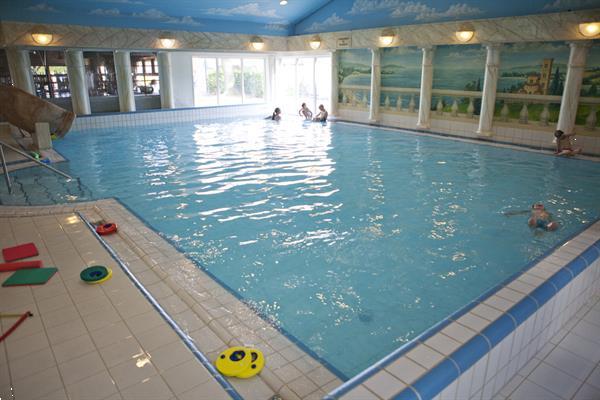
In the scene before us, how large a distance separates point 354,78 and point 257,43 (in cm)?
410

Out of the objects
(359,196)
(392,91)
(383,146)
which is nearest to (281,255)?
(359,196)

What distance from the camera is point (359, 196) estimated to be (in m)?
6.96

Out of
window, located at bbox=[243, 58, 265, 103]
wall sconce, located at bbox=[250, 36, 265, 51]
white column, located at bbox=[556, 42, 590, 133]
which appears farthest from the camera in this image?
window, located at bbox=[243, 58, 265, 103]

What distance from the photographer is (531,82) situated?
410 inches

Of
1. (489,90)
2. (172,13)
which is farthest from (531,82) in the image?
(172,13)

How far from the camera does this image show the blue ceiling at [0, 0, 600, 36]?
10992 mm

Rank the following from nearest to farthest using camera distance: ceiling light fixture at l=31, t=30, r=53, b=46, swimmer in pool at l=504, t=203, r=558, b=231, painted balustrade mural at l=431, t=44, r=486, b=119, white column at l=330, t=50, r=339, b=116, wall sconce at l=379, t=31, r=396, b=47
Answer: swimmer in pool at l=504, t=203, r=558, b=231, painted balustrade mural at l=431, t=44, r=486, b=119, ceiling light fixture at l=31, t=30, r=53, b=46, wall sconce at l=379, t=31, r=396, b=47, white column at l=330, t=50, r=339, b=116

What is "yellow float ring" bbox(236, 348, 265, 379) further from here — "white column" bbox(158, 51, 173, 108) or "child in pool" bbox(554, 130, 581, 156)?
"white column" bbox(158, 51, 173, 108)

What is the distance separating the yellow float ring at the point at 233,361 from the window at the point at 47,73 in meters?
15.3

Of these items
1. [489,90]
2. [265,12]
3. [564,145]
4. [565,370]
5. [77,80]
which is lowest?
[565,370]

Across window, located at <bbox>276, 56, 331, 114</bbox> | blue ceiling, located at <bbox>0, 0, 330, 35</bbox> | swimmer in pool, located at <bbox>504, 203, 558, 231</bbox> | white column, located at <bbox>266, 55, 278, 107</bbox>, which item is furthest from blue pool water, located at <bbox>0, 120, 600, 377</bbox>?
white column, located at <bbox>266, 55, 278, 107</bbox>

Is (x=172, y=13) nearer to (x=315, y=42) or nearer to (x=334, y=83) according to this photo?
(x=315, y=42)

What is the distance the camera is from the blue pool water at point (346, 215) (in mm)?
3877

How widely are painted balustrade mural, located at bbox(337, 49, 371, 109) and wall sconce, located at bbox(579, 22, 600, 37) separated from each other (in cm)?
680
